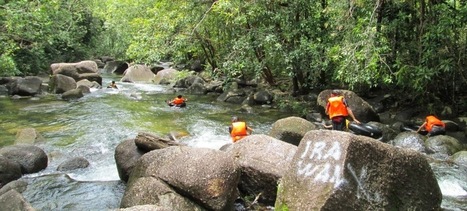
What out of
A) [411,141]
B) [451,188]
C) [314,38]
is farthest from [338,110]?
[314,38]

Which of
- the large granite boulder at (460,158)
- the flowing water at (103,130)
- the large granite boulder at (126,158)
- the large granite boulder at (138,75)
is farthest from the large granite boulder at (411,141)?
the large granite boulder at (138,75)

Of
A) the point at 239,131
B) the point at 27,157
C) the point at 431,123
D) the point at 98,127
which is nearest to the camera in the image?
the point at 27,157

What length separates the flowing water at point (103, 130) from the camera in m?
6.79

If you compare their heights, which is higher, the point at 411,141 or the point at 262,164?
the point at 262,164

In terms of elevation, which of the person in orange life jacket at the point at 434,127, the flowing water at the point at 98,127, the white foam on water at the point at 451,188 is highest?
the person in orange life jacket at the point at 434,127

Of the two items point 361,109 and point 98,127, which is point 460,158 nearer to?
point 361,109

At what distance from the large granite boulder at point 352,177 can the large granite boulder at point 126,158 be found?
3.32 m

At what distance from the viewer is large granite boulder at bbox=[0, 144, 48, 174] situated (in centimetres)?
774

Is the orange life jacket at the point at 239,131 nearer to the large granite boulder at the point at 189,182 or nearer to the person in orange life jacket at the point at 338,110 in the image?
the person in orange life jacket at the point at 338,110

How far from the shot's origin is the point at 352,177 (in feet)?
14.6

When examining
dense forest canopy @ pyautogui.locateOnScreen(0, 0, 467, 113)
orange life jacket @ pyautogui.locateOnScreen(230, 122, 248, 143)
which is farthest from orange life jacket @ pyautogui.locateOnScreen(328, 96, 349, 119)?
orange life jacket @ pyautogui.locateOnScreen(230, 122, 248, 143)

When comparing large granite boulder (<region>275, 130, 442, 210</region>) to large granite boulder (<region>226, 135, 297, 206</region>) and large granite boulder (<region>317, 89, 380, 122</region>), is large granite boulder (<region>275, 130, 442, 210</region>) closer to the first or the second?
large granite boulder (<region>226, 135, 297, 206</region>)

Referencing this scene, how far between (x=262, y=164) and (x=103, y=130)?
6.54 meters

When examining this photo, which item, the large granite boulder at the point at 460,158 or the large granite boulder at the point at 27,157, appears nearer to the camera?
the large granite boulder at the point at 27,157
